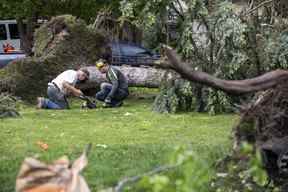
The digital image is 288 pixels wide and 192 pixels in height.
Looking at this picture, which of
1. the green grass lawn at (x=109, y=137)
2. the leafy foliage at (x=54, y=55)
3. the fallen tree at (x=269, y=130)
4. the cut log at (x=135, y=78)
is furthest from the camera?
the cut log at (x=135, y=78)

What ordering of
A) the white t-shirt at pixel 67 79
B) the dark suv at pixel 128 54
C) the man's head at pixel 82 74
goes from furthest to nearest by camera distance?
1. the dark suv at pixel 128 54
2. the man's head at pixel 82 74
3. the white t-shirt at pixel 67 79

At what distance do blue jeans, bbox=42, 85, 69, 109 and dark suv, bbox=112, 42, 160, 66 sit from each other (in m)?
9.90

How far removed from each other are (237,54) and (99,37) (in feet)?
21.7

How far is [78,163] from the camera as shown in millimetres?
2785

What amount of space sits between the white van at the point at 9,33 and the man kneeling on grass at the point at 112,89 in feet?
64.7

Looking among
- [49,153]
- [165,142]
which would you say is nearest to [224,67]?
[165,142]

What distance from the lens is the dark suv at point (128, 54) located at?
87.9ft

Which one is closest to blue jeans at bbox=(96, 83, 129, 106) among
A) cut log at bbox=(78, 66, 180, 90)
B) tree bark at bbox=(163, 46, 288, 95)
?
cut log at bbox=(78, 66, 180, 90)

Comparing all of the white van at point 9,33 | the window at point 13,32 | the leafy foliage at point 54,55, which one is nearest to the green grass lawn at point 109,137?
the leafy foliage at point 54,55

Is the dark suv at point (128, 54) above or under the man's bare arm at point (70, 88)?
under

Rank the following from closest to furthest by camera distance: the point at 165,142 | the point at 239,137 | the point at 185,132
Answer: the point at 239,137
the point at 165,142
the point at 185,132

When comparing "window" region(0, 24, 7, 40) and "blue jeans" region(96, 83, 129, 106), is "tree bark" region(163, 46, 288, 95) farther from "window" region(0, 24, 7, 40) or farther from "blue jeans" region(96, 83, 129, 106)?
"window" region(0, 24, 7, 40)

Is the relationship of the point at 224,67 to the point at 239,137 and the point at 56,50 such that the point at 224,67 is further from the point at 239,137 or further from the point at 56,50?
the point at 239,137

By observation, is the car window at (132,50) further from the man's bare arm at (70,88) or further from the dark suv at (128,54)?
the man's bare arm at (70,88)
